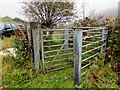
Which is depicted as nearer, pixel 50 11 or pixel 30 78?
pixel 30 78

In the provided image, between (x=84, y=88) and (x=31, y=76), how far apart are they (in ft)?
4.91

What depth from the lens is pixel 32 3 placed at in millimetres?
4137

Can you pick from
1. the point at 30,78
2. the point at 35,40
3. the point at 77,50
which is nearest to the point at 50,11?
the point at 35,40

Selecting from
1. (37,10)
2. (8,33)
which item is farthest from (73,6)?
(8,33)

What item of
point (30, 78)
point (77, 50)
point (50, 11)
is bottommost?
point (30, 78)

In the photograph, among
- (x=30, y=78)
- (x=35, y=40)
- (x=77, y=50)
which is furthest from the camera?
(x=35, y=40)

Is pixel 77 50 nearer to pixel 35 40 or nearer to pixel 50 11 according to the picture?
pixel 35 40

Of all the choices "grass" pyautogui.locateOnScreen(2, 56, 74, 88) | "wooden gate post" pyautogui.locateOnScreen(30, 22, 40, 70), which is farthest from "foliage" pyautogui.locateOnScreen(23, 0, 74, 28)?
"grass" pyautogui.locateOnScreen(2, 56, 74, 88)

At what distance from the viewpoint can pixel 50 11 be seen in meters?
4.34

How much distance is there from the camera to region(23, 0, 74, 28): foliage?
4.15 m

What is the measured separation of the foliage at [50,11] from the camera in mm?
4152

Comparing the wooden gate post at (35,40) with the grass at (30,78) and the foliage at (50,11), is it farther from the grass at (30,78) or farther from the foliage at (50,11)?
the foliage at (50,11)

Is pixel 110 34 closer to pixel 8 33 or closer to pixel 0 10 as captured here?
pixel 0 10

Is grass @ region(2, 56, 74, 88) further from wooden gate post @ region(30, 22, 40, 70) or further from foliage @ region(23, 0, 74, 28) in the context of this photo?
foliage @ region(23, 0, 74, 28)
